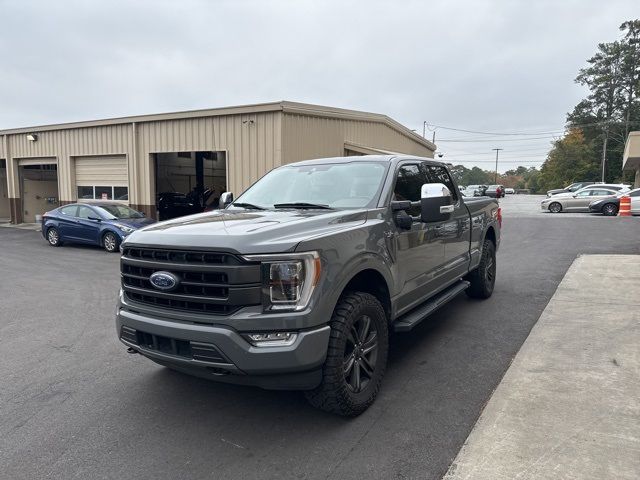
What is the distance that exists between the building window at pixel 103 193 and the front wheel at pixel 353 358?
16310 millimetres

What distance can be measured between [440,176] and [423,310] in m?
1.82

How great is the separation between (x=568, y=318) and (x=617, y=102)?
7003cm

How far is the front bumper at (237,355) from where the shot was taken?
2.79 meters

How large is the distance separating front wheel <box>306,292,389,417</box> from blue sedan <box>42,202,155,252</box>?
10.6m

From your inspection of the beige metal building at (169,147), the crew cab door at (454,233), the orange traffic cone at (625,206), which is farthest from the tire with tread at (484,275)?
the orange traffic cone at (625,206)

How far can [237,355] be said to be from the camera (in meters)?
2.79

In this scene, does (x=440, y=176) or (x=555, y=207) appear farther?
(x=555, y=207)

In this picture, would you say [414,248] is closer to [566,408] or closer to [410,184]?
[410,184]

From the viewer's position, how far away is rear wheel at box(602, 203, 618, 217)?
21906 mm

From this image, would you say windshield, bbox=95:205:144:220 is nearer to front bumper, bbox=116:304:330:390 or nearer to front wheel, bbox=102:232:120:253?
front wheel, bbox=102:232:120:253

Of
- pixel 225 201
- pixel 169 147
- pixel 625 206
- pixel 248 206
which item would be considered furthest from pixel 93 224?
pixel 625 206

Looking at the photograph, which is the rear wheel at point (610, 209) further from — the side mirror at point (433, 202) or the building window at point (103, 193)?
the side mirror at point (433, 202)

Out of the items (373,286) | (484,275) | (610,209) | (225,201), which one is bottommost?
(484,275)

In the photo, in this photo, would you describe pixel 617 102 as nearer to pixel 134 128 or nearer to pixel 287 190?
pixel 134 128
